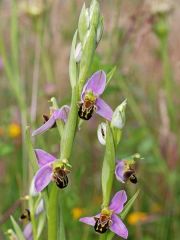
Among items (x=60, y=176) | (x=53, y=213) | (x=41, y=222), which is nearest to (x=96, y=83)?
(x=60, y=176)

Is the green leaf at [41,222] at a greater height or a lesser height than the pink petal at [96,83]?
lesser

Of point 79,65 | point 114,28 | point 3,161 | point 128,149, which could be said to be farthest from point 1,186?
point 79,65

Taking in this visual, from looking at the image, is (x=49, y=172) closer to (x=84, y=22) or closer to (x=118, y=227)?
(x=118, y=227)

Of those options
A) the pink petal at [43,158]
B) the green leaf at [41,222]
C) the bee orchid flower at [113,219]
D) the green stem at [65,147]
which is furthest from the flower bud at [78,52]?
the green leaf at [41,222]

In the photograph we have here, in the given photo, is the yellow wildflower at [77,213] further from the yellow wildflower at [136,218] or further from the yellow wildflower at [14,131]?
the yellow wildflower at [14,131]

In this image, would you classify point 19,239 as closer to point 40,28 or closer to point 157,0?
point 40,28

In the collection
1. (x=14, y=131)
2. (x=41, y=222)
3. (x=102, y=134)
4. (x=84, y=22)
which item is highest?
(x=14, y=131)

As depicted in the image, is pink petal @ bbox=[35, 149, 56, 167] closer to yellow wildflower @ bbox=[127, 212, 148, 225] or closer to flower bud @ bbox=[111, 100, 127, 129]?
flower bud @ bbox=[111, 100, 127, 129]
